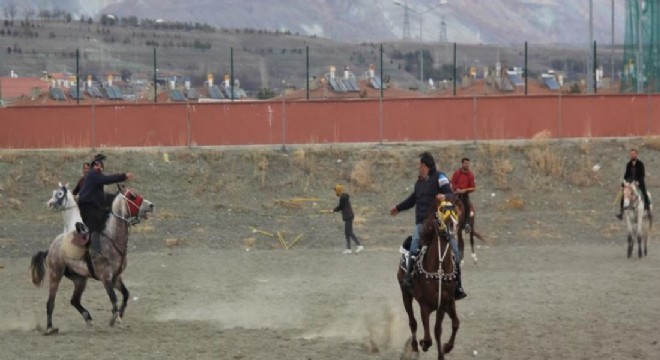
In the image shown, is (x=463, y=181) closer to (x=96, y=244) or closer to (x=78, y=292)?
(x=96, y=244)

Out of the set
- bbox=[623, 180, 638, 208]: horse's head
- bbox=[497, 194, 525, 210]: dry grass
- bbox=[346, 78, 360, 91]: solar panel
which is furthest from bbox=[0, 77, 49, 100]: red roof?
bbox=[623, 180, 638, 208]: horse's head

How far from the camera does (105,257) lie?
18344 mm

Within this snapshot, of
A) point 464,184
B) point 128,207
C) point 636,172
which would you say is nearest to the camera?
point 128,207

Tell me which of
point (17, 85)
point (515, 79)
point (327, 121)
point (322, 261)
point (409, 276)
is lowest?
point (322, 261)

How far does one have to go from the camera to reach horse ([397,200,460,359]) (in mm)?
14758

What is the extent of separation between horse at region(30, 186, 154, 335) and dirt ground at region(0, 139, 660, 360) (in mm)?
563

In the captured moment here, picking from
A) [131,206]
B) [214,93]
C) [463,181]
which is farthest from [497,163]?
[214,93]

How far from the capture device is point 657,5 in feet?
178

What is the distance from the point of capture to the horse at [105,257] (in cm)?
1831

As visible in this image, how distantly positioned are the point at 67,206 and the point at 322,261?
9.50m

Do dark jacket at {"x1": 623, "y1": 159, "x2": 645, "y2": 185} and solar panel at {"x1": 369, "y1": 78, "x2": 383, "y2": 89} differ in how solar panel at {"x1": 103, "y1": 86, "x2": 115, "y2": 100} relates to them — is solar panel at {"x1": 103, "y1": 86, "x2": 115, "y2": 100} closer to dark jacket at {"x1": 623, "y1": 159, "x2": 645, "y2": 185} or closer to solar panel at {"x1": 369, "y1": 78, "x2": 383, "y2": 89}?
solar panel at {"x1": 369, "y1": 78, "x2": 383, "y2": 89}

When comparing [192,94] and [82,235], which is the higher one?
[192,94]

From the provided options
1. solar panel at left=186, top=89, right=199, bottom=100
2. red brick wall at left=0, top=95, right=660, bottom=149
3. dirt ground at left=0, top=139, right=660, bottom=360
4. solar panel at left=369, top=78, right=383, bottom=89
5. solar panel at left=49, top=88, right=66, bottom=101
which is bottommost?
dirt ground at left=0, top=139, right=660, bottom=360

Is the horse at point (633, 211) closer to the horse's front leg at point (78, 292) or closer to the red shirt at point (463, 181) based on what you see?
the red shirt at point (463, 181)
